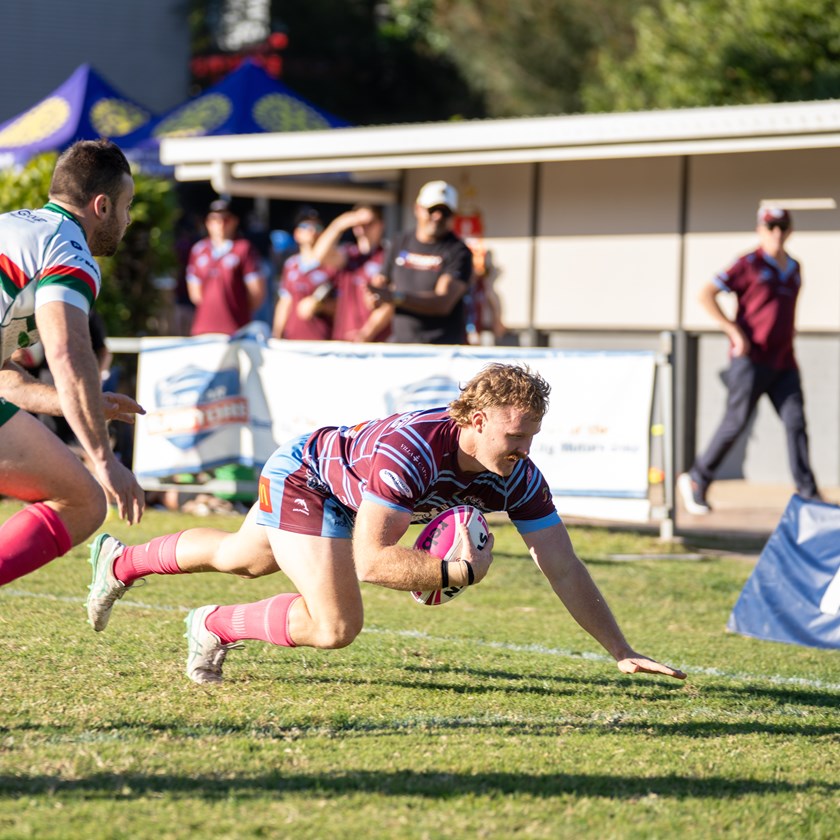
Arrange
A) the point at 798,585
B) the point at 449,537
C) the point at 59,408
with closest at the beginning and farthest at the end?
1. the point at 449,537
2. the point at 59,408
3. the point at 798,585

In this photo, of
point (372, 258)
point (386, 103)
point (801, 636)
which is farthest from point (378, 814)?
point (386, 103)

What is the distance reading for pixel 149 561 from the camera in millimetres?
5547

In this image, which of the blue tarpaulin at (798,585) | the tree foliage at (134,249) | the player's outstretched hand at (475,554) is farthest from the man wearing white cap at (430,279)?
the player's outstretched hand at (475,554)

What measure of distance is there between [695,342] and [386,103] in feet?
98.4

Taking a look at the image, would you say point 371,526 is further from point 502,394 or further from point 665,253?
point 665,253

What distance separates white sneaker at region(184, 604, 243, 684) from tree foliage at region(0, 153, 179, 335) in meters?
7.39

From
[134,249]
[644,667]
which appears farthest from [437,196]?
[644,667]

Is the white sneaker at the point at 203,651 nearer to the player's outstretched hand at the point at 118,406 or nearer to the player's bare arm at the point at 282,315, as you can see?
A: the player's outstretched hand at the point at 118,406

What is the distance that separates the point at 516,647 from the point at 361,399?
4055 millimetres

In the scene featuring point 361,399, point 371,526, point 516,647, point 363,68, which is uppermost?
point 363,68

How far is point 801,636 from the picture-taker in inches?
277

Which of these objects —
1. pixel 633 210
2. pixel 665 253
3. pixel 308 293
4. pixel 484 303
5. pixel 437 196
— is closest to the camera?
pixel 437 196

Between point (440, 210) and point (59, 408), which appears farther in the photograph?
point (440, 210)

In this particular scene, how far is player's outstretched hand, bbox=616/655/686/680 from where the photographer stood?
4777 mm
